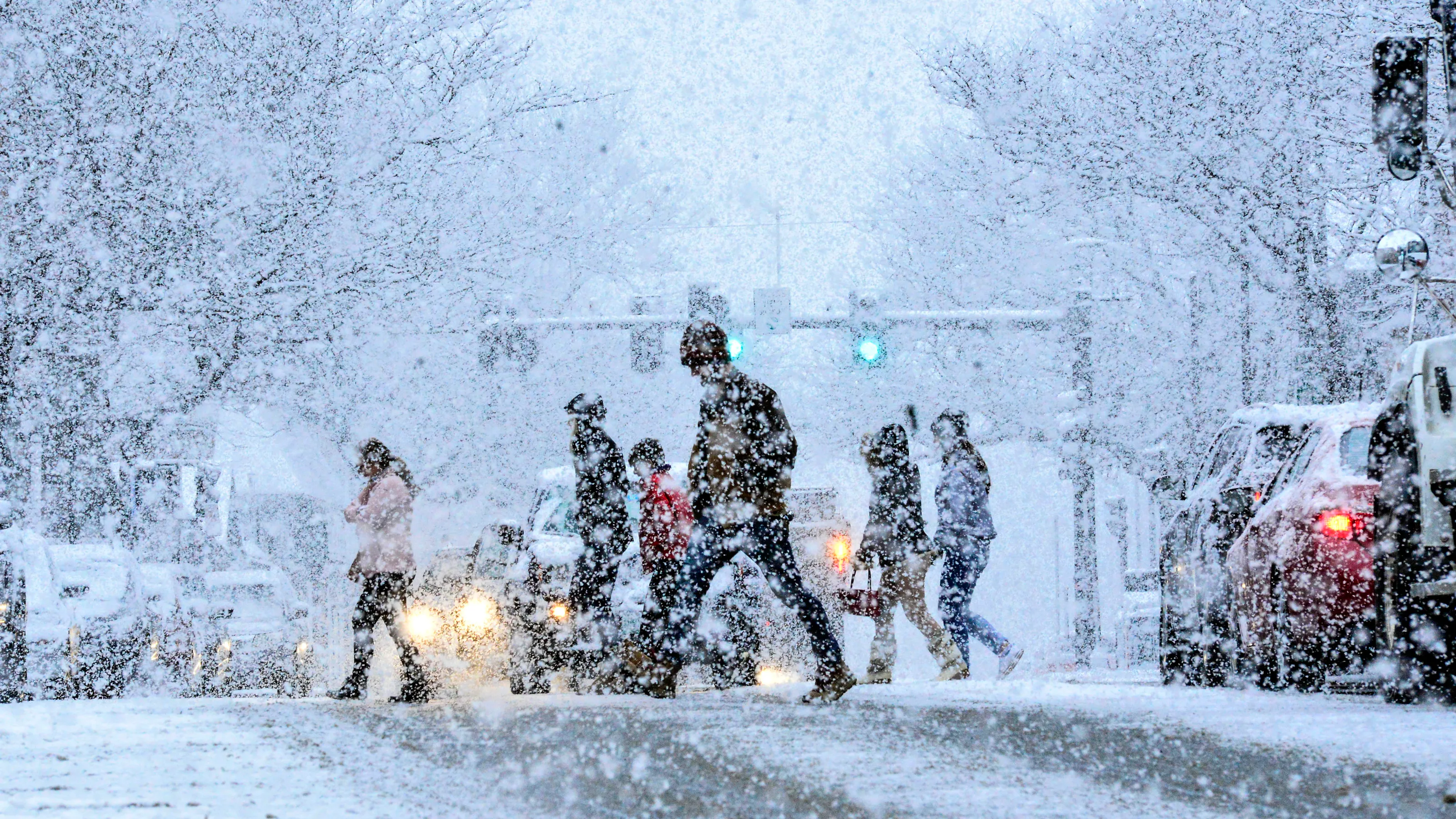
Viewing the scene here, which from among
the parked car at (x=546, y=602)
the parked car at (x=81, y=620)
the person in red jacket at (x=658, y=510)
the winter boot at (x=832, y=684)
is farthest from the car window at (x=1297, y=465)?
the parked car at (x=81, y=620)

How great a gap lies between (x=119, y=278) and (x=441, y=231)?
12.3ft

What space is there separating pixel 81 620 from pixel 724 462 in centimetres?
714

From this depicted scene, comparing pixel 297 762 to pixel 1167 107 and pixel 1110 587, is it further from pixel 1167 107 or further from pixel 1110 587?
pixel 1110 587

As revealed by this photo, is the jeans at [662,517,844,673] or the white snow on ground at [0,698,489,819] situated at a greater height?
the jeans at [662,517,844,673]

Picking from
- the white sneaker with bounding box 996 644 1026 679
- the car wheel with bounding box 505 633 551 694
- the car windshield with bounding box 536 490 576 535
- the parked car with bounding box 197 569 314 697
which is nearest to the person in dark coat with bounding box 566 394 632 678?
the car wheel with bounding box 505 633 551 694

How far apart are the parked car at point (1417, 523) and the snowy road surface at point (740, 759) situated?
1.12ft

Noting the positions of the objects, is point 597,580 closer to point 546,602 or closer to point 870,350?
point 546,602

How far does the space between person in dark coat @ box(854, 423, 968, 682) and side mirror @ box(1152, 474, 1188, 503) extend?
160 cm

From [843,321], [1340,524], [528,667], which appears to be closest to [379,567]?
[528,667]

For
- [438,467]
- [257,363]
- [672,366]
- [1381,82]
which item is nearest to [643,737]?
[1381,82]

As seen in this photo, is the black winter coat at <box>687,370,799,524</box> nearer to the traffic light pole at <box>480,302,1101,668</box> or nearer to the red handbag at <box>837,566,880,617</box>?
the red handbag at <box>837,566,880,617</box>

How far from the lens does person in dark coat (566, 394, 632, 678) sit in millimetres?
10922

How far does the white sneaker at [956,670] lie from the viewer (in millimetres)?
11711

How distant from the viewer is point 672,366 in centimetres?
4228
